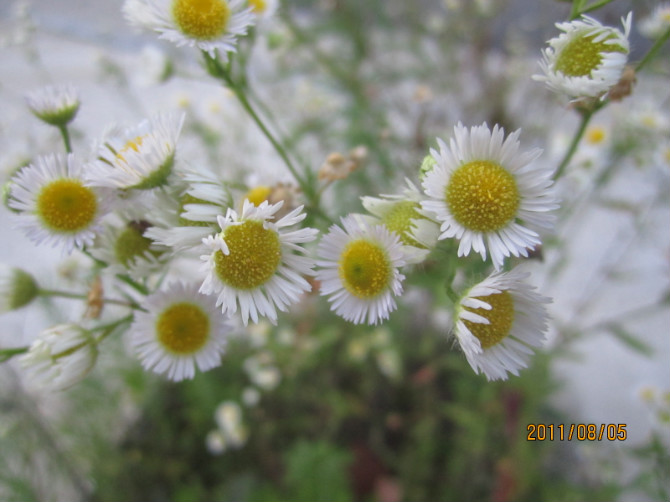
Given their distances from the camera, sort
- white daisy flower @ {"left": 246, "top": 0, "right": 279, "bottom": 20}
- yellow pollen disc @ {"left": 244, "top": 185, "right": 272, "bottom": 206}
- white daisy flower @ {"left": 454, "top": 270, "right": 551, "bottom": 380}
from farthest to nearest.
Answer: white daisy flower @ {"left": 246, "top": 0, "right": 279, "bottom": 20}, yellow pollen disc @ {"left": 244, "top": 185, "right": 272, "bottom": 206}, white daisy flower @ {"left": 454, "top": 270, "right": 551, "bottom": 380}

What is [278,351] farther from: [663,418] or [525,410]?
[663,418]

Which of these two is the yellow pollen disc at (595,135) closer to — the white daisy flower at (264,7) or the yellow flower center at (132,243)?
the white daisy flower at (264,7)

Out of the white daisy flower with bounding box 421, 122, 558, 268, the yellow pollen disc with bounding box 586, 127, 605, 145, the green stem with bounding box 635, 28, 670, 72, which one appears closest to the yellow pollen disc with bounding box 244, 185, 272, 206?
the white daisy flower with bounding box 421, 122, 558, 268

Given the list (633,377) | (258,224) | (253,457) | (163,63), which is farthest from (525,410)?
(163,63)

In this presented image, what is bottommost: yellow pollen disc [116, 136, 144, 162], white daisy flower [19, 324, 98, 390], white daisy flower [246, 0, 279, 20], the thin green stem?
white daisy flower [19, 324, 98, 390]

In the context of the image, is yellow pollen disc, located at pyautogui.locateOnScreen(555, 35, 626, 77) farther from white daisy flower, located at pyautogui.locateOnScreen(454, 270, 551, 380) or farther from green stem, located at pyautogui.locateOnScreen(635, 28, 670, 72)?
white daisy flower, located at pyautogui.locateOnScreen(454, 270, 551, 380)

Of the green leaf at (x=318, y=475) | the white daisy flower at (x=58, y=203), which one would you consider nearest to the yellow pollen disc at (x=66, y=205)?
the white daisy flower at (x=58, y=203)
